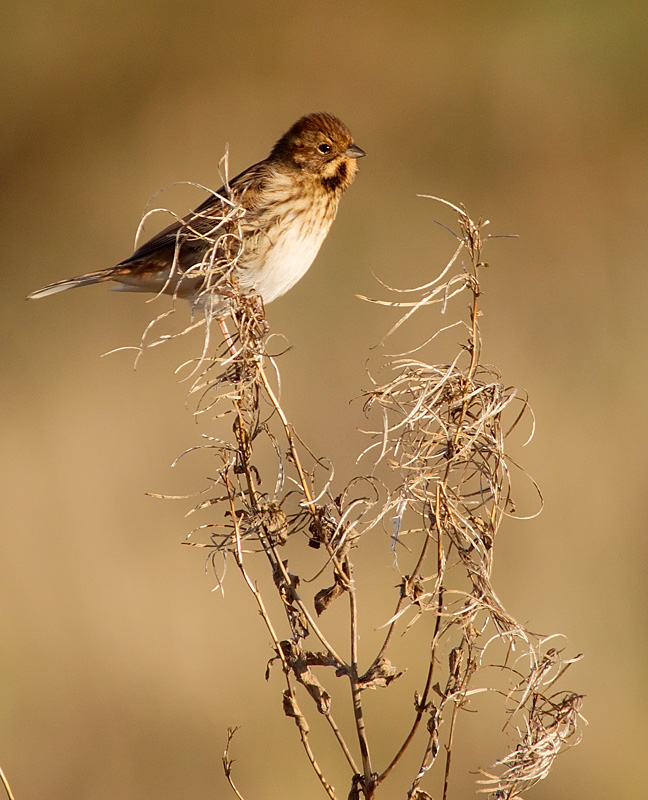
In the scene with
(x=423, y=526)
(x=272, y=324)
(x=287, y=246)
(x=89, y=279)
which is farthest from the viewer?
(x=272, y=324)

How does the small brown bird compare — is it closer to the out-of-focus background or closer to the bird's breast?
the bird's breast

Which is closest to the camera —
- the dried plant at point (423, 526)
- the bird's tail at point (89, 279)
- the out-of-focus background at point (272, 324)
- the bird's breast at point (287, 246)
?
the dried plant at point (423, 526)

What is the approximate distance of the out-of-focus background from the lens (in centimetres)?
520

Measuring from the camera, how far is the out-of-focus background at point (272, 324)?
17.1 feet

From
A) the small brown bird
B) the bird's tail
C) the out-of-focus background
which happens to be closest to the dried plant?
the small brown bird

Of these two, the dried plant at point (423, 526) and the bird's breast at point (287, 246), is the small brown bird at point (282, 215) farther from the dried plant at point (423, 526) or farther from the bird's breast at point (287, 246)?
the dried plant at point (423, 526)

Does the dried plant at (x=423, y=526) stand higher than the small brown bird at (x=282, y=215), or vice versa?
the small brown bird at (x=282, y=215)

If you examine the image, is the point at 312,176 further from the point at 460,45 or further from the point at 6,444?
the point at 460,45

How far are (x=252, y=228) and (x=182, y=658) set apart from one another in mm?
2940

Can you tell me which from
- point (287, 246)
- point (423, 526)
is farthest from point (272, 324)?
point (423, 526)

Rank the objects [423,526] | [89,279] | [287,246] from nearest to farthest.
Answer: [423,526] → [287,246] → [89,279]

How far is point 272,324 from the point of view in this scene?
242 inches

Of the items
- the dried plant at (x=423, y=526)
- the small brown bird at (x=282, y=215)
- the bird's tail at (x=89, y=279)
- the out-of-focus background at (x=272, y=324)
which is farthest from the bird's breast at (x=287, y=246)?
the out-of-focus background at (x=272, y=324)

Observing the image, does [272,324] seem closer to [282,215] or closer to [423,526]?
[282,215]
